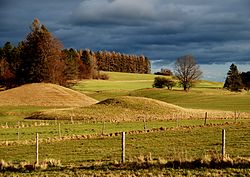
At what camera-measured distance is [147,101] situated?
72125 millimetres

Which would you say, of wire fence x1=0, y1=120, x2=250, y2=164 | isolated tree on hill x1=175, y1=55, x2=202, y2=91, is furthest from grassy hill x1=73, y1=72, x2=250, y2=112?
wire fence x1=0, y1=120, x2=250, y2=164

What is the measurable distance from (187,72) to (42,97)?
193ft

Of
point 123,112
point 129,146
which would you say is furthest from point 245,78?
point 129,146

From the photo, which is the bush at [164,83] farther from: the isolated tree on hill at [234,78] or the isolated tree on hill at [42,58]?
the isolated tree on hill at [42,58]

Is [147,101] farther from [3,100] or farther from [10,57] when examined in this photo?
[10,57]

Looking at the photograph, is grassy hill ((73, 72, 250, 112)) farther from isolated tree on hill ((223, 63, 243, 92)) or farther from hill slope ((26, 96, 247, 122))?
hill slope ((26, 96, 247, 122))

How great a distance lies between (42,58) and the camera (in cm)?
11688

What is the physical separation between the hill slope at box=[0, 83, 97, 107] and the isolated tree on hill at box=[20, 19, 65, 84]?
1388 centimetres

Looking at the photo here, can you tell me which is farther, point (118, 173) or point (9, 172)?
point (9, 172)

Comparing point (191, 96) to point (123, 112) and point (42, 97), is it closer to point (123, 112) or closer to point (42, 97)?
point (42, 97)

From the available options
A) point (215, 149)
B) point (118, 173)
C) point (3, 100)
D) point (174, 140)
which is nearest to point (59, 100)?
point (3, 100)

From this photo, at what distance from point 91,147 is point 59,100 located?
65.0m

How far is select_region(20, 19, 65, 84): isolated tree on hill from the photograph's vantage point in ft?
383

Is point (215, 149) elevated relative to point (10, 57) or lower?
lower
